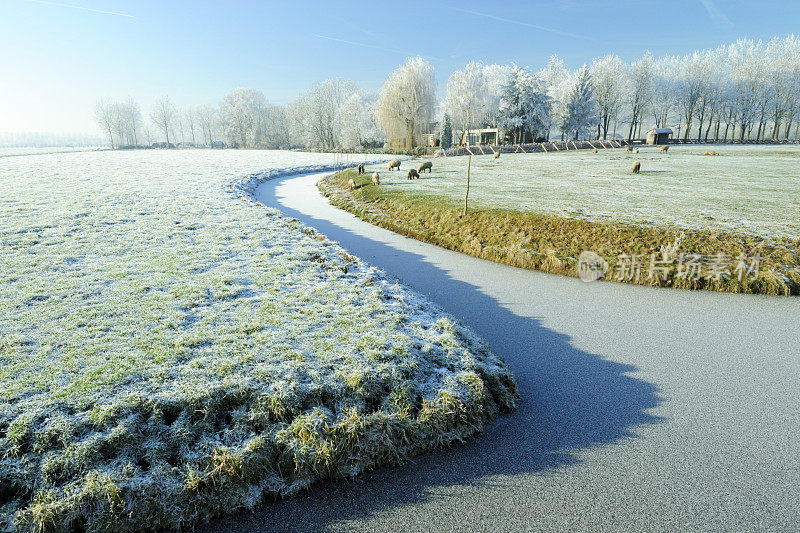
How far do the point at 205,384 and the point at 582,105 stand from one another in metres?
65.7

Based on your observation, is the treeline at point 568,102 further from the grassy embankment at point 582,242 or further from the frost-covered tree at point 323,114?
the grassy embankment at point 582,242

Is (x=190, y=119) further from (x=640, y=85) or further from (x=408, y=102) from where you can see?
(x=640, y=85)

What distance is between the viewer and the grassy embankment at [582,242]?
8656 mm

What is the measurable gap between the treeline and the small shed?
8.45 m

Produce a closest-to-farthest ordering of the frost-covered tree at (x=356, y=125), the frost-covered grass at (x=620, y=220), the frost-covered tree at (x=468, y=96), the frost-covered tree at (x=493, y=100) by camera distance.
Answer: the frost-covered grass at (x=620, y=220)
the frost-covered tree at (x=493, y=100)
the frost-covered tree at (x=468, y=96)
the frost-covered tree at (x=356, y=125)

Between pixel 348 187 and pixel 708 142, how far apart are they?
221 feet

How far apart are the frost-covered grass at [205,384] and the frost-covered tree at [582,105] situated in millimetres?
60619

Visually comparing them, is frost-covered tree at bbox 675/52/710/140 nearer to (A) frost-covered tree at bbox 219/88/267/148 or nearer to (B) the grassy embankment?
(B) the grassy embankment

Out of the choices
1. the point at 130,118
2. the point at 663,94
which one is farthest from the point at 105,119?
the point at 663,94

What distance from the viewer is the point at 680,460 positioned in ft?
12.5

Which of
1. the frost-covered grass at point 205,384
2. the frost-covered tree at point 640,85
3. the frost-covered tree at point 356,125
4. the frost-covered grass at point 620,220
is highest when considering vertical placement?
the frost-covered tree at point 640,85

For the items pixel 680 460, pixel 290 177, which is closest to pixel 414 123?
pixel 290 177

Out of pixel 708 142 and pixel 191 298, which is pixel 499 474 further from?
pixel 708 142

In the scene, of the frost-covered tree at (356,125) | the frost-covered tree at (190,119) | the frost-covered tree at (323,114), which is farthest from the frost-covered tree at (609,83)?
the frost-covered tree at (190,119)
